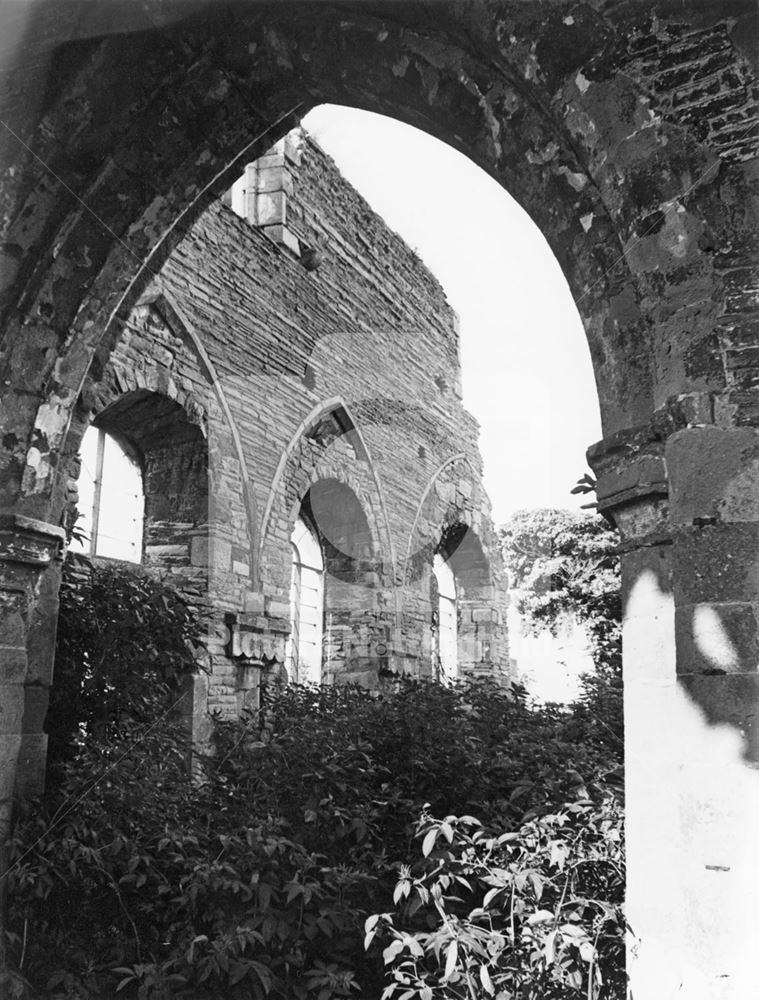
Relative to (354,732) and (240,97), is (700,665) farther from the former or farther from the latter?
(240,97)

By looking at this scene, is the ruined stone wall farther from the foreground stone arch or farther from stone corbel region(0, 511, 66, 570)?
the foreground stone arch

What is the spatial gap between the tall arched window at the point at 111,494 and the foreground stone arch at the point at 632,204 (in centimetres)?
333

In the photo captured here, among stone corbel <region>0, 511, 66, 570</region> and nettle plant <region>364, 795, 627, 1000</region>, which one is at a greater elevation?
stone corbel <region>0, 511, 66, 570</region>

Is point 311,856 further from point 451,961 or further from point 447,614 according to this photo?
point 447,614

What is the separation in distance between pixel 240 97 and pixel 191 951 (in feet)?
11.7

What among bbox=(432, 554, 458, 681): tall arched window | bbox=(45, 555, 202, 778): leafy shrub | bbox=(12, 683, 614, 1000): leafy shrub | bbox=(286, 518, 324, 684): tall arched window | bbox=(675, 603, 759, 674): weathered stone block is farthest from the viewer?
bbox=(432, 554, 458, 681): tall arched window

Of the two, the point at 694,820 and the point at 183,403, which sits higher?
the point at 183,403

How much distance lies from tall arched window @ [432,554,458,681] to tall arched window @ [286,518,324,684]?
11.2 feet

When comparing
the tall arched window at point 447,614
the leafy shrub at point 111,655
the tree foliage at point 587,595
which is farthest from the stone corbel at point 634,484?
the tall arched window at point 447,614

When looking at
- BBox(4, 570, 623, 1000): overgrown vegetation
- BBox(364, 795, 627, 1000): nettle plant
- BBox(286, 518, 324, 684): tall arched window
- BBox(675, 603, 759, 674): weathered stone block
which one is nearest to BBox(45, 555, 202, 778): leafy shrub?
BBox(4, 570, 623, 1000): overgrown vegetation

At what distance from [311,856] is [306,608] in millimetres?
7174

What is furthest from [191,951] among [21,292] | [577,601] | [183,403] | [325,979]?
[577,601]

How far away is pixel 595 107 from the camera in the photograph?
268 centimetres

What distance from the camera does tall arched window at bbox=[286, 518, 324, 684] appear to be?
404 inches
